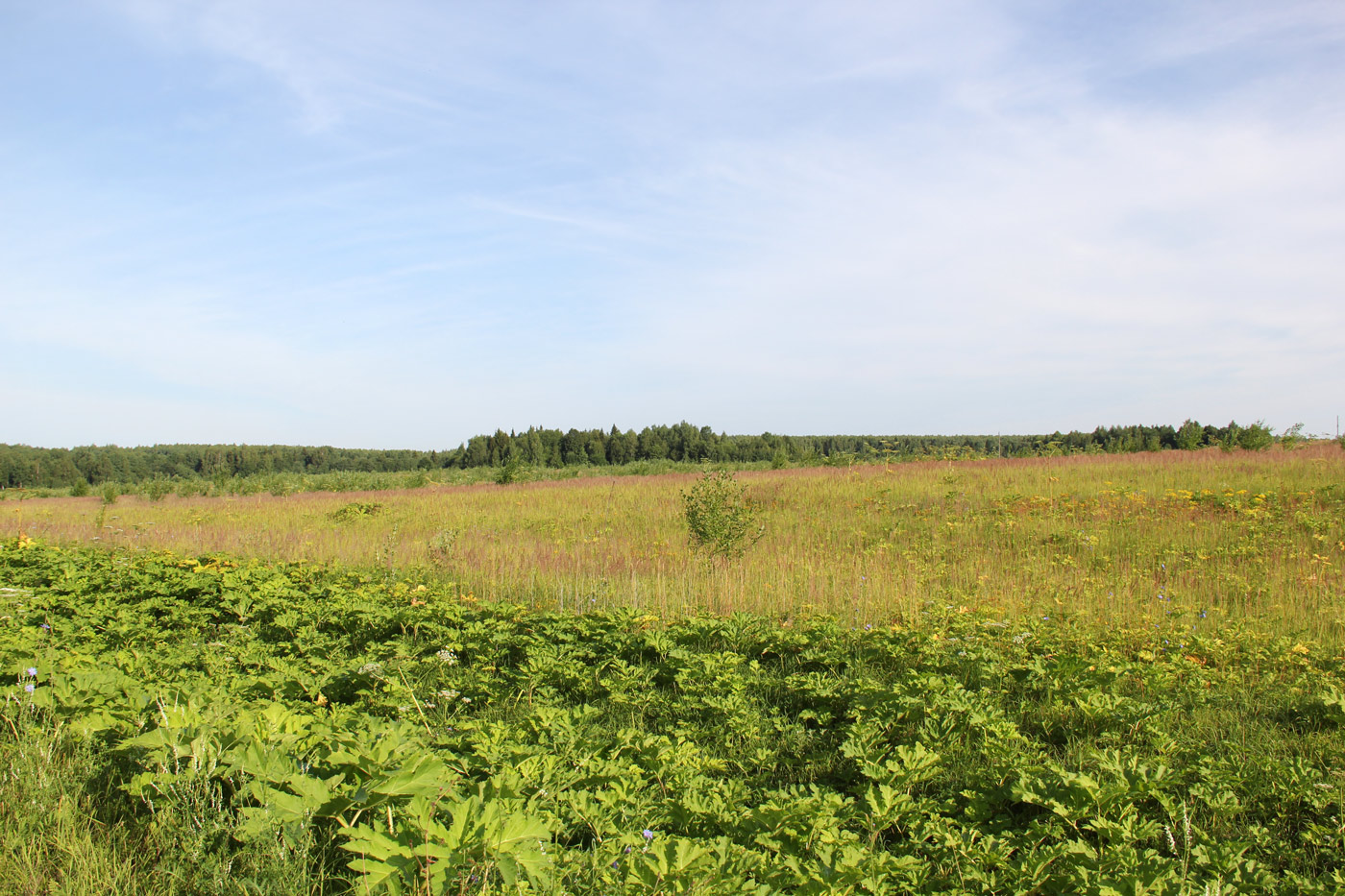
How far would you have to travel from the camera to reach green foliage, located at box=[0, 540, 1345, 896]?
203 cm

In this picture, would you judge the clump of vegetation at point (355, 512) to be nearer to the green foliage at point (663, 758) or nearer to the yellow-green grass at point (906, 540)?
the yellow-green grass at point (906, 540)

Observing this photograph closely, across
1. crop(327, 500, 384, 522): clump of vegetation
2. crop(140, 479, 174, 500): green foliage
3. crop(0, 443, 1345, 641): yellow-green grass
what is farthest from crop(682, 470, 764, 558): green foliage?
crop(140, 479, 174, 500): green foliage

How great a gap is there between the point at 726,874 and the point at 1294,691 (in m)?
4.07

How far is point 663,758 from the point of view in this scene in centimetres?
294

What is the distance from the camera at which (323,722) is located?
3043mm

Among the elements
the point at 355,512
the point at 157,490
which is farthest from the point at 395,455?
the point at 355,512

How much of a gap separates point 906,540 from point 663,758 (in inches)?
366

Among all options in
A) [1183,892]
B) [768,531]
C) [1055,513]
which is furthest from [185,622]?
[1055,513]

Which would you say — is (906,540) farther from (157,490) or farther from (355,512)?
(157,490)

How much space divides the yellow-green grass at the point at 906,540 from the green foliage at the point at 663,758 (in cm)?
139

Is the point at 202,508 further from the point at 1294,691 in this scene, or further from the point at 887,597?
the point at 1294,691

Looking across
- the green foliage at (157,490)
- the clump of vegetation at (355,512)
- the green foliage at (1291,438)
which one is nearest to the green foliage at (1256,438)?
the green foliage at (1291,438)

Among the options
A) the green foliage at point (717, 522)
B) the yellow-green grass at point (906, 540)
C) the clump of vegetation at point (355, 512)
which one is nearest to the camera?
the yellow-green grass at point (906, 540)

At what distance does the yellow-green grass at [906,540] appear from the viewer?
21.7ft
